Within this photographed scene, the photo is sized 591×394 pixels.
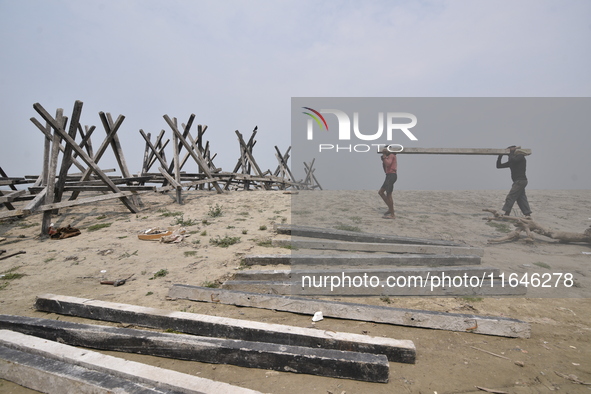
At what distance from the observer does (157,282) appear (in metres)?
4.63

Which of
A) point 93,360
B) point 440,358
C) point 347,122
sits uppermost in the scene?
point 347,122

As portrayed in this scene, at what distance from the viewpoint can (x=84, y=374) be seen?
2246mm

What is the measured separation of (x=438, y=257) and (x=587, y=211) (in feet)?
33.1

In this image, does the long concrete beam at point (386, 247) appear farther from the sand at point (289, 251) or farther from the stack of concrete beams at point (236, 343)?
the stack of concrete beams at point (236, 343)

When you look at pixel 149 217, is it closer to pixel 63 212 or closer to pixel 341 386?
pixel 63 212

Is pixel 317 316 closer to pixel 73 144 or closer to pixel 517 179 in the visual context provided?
pixel 517 179

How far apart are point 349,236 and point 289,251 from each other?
145 cm

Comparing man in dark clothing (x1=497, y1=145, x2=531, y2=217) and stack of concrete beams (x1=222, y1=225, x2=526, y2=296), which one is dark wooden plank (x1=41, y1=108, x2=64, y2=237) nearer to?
stack of concrete beams (x1=222, y1=225, x2=526, y2=296)

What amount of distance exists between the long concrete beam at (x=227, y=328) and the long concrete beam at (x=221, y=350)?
0.16m

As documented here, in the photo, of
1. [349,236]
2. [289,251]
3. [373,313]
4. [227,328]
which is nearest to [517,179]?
[349,236]

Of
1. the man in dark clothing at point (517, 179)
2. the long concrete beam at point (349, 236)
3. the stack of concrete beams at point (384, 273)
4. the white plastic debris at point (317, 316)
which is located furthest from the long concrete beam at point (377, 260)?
the man in dark clothing at point (517, 179)

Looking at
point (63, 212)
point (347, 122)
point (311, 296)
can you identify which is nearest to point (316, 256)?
point (311, 296)

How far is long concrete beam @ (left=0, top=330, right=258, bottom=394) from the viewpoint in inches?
81.9

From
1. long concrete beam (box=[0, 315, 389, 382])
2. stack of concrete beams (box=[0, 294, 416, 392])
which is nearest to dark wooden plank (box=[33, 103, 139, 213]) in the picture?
stack of concrete beams (box=[0, 294, 416, 392])
